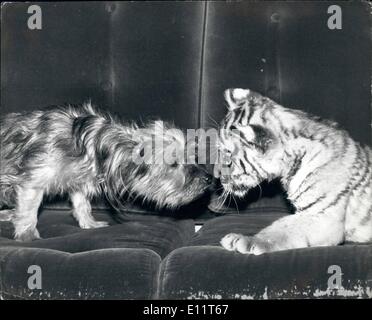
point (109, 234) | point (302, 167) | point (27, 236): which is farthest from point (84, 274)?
point (302, 167)

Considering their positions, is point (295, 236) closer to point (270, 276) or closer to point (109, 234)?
point (270, 276)

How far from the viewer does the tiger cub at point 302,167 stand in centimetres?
284

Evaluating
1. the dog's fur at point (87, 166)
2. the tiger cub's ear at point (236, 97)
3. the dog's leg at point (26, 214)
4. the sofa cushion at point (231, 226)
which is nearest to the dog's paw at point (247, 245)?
the sofa cushion at point (231, 226)

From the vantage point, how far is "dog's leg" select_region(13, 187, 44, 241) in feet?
10.4

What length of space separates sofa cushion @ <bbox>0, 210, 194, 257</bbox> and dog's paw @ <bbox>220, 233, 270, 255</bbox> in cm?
36

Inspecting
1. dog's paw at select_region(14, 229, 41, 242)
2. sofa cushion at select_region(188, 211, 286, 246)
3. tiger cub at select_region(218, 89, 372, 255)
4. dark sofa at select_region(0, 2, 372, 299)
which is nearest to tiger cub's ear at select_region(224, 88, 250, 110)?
tiger cub at select_region(218, 89, 372, 255)

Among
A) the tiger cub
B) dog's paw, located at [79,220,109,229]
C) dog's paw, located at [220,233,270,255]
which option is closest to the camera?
dog's paw, located at [220,233,270,255]

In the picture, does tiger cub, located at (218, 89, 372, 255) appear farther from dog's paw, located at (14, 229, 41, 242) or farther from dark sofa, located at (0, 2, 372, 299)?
dog's paw, located at (14, 229, 41, 242)

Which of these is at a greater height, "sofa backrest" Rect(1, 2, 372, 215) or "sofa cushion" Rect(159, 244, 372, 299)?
"sofa backrest" Rect(1, 2, 372, 215)

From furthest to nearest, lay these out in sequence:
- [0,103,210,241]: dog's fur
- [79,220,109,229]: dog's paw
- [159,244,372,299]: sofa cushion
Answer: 1. [79,220,109,229]: dog's paw
2. [0,103,210,241]: dog's fur
3. [159,244,372,299]: sofa cushion

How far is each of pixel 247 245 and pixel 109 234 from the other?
823 millimetres

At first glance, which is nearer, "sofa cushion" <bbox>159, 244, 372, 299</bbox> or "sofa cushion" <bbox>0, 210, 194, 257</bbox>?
"sofa cushion" <bbox>159, 244, 372, 299</bbox>

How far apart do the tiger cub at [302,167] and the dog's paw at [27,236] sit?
1078 mm

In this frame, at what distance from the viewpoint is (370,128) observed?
11.5 feet
